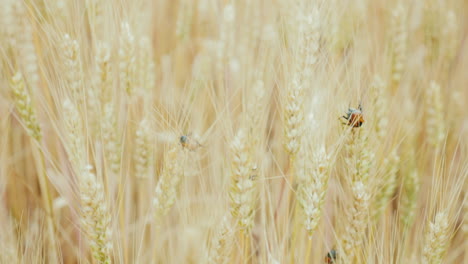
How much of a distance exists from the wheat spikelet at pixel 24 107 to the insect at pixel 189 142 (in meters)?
0.48

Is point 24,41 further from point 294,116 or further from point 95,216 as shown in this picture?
point 294,116

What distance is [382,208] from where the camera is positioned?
155 cm

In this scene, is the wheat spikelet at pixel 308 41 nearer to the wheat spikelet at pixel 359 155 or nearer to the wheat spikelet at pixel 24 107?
the wheat spikelet at pixel 359 155

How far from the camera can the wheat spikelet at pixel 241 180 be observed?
1.21 meters

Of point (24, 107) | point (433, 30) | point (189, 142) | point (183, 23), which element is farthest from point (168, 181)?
point (433, 30)

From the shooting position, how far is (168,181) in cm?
131

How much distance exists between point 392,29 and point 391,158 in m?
0.63

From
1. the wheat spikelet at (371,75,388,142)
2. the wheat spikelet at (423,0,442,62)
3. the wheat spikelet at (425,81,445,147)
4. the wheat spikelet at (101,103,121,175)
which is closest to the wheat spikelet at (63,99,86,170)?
the wheat spikelet at (101,103,121,175)

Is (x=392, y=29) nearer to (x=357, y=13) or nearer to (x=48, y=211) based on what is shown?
(x=357, y=13)

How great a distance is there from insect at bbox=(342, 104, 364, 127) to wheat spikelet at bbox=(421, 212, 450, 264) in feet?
1.06

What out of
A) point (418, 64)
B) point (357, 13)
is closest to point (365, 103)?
point (357, 13)

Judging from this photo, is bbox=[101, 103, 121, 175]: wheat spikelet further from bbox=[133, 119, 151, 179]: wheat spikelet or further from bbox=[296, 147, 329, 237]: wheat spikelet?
bbox=[296, 147, 329, 237]: wheat spikelet

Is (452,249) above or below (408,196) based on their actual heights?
below

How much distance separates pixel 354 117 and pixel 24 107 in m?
1.01
